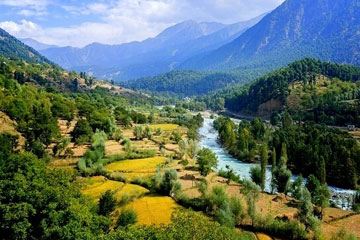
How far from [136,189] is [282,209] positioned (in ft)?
73.2

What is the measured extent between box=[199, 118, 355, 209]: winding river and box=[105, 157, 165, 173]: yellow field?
57.0 ft

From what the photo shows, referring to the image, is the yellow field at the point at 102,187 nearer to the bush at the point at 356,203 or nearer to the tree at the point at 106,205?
the tree at the point at 106,205

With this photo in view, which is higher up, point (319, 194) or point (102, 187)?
point (319, 194)

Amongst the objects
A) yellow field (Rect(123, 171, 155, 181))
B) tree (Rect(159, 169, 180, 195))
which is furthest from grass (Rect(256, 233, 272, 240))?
yellow field (Rect(123, 171, 155, 181))

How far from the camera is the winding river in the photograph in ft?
205

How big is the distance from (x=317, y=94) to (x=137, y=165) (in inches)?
4863

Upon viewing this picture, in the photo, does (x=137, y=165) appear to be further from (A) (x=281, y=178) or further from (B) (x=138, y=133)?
(B) (x=138, y=133)

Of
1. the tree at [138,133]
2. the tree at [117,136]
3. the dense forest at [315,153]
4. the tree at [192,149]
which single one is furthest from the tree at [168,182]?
the tree at [138,133]

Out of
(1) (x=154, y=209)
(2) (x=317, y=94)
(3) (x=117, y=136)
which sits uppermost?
(2) (x=317, y=94)

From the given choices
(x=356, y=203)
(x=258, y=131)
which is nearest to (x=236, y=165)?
(x=258, y=131)

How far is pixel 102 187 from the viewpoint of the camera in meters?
57.8

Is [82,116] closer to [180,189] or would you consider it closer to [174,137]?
[174,137]

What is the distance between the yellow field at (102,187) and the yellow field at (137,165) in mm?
Answer: 8701

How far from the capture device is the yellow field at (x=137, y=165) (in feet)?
229
